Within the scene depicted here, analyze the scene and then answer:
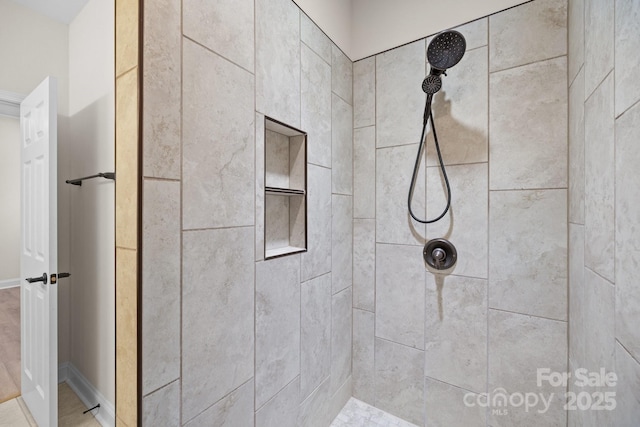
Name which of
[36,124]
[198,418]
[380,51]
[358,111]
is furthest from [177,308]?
[380,51]

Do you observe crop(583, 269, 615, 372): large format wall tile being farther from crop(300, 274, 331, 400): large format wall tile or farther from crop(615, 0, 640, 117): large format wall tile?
crop(300, 274, 331, 400): large format wall tile

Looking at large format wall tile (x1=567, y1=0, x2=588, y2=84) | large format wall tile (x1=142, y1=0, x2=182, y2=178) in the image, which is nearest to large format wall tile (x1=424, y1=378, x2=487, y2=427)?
large format wall tile (x1=567, y1=0, x2=588, y2=84)

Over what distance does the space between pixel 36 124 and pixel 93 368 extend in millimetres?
1321

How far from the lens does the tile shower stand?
0.76 metres

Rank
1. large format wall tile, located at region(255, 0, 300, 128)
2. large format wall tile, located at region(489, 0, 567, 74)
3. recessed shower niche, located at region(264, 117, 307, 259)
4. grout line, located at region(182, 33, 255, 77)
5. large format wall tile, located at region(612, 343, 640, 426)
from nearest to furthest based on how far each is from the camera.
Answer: large format wall tile, located at region(612, 343, 640, 426) → grout line, located at region(182, 33, 255, 77) → large format wall tile, located at region(255, 0, 300, 128) → large format wall tile, located at region(489, 0, 567, 74) → recessed shower niche, located at region(264, 117, 307, 259)

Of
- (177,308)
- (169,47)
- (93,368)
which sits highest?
(169,47)

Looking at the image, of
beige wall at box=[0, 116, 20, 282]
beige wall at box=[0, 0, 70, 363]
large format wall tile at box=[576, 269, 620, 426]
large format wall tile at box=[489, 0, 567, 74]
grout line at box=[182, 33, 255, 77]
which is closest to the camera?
large format wall tile at box=[576, 269, 620, 426]

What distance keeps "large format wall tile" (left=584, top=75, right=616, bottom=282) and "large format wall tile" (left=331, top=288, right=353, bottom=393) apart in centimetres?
117

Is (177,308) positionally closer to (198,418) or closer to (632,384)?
(198,418)

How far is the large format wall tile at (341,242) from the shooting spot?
1571mm

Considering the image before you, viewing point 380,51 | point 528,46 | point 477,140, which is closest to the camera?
point 528,46

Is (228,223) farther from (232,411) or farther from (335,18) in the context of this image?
(335,18)

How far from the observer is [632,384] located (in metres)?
0.56

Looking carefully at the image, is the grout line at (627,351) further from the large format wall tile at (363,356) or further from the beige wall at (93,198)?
the beige wall at (93,198)
